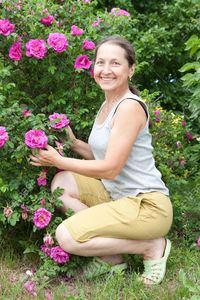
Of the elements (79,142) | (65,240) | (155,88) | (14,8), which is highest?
(14,8)

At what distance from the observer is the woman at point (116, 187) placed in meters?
3.11

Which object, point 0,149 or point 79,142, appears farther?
point 79,142

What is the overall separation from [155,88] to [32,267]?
3197 millimetres

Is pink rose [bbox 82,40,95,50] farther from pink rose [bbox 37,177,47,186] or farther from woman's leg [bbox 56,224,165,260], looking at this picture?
woman's leg [bbox 56,224,165,260]

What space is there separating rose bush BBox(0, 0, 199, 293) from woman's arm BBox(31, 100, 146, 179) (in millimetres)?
122

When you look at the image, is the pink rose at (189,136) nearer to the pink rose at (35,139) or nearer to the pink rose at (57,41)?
the pink rose at (57,41)

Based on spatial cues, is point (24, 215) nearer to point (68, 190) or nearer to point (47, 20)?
point (68, 190)

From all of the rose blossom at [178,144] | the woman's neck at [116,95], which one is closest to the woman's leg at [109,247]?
the woman's neck at [116,95]

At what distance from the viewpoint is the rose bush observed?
10.6 feet

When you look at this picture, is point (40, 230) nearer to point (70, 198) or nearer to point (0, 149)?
point (70, 198)

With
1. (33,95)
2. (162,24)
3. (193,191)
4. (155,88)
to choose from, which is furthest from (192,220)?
(162,24)

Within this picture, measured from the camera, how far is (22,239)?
3.58 metres

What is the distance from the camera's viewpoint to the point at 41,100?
3682 mm

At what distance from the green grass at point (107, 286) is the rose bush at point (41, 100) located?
0.11m
